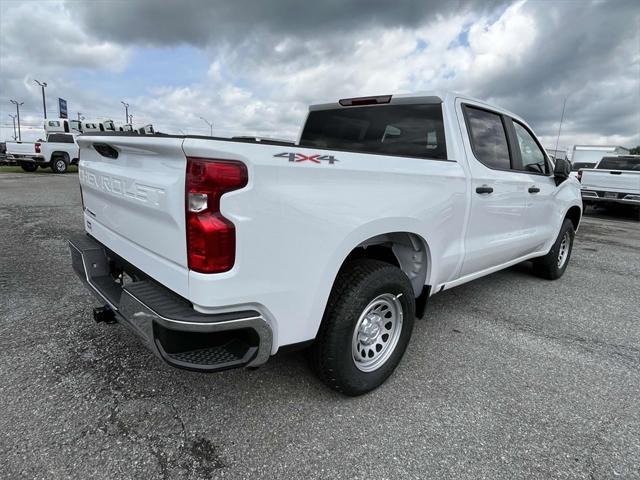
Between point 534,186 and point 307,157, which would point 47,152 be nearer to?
point 534,186

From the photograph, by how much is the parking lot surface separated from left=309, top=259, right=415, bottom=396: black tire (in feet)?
0.53

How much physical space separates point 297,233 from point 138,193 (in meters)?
0.85

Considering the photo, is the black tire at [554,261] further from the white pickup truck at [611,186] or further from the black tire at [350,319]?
the white pickup truck at [611,186]

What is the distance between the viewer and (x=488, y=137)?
3492mm

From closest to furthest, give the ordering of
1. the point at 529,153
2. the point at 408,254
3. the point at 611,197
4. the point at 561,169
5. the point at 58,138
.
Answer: the point at 408,254, the point at 529,153, the point at 561,169, the point at 611,197, the point at 58,138

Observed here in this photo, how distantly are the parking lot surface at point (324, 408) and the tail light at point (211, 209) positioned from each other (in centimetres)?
99

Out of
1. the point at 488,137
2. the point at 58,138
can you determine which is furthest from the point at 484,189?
the point at 58,138

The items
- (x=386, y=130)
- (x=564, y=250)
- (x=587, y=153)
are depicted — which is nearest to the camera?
(x=386, y=130)

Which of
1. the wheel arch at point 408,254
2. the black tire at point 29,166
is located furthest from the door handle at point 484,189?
the black tire at point 29,166

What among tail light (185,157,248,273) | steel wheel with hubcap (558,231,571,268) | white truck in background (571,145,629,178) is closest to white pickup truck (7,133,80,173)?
steel wheel with hubcap (558,231,571,268)

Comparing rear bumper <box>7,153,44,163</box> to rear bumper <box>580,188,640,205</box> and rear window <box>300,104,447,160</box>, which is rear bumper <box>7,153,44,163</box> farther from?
rear bumper <box>580,188,640,205</box>

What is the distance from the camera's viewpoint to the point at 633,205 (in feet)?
38.2

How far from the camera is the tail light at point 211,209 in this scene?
5.56 feet

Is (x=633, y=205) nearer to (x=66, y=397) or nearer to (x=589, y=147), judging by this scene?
(x=66, y=397)
